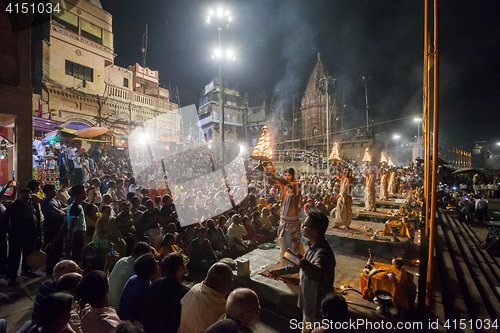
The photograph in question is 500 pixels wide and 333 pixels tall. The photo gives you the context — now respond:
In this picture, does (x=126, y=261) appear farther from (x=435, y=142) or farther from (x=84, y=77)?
(x=84, y=77)

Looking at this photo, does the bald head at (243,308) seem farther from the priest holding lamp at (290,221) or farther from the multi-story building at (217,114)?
the multi-story building at (217,114)

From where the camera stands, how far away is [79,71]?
21.0 meters

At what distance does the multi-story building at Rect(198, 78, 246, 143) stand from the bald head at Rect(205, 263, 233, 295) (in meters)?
44.9

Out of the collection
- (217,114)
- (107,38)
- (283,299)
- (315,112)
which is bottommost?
(283,299)

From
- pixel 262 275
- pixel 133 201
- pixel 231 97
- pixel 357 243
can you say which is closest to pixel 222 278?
pixel 262 275

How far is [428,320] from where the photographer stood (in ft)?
12.9

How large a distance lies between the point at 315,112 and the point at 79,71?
35531 mm

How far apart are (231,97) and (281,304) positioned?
4901 cm

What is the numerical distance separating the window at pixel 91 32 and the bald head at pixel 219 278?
1085 inches

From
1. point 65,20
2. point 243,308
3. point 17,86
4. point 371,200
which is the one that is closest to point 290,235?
point 243,308

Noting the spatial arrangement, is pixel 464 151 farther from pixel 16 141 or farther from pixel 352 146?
pixel 16 141

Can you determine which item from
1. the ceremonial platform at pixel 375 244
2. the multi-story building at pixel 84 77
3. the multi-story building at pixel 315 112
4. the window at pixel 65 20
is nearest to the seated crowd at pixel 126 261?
the ceremonial platform at pixel 375 244

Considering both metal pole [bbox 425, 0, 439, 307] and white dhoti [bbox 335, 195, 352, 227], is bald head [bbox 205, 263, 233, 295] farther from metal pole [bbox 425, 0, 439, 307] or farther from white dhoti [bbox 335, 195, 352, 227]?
white dhoti [bbox 335, 195, 352, 227]

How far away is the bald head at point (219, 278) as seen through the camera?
253 centimetres
